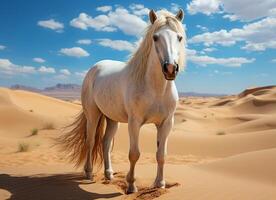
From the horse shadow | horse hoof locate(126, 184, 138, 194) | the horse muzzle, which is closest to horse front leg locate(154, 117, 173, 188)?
horse hoof locate(126, 184, 138, 194)

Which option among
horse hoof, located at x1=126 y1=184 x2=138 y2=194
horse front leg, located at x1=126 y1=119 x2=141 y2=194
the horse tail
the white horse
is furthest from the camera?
the horse tail

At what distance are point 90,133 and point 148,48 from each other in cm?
252

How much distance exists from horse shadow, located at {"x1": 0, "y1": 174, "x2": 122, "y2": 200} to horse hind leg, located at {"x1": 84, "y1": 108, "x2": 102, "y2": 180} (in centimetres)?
23

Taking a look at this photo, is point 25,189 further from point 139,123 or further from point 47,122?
point 47,122

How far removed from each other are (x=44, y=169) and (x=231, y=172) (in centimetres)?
420

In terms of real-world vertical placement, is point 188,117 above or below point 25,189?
above

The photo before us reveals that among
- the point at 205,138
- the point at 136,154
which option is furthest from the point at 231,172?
the point at 205,138

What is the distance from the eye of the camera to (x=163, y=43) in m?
4.20

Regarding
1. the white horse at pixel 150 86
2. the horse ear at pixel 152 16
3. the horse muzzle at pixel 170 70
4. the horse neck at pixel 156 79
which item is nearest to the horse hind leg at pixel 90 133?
the white horse at pixel 150 86

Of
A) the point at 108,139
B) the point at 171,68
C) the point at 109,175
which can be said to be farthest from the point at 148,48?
the point at 109,175

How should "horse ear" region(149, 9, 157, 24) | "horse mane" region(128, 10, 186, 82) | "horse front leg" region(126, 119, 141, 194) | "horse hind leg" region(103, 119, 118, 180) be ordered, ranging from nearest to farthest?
"horse mane" region(128, 10, 186, 82) → "horse ear" region(149, 9, 157, 24) → "horse front leg" region(126, 119, 141, 194) → "horse hind leg" region(103, 119, 118, 180)

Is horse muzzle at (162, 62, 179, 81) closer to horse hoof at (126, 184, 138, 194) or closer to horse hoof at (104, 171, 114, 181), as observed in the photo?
horse hoof at (126, 184, 138, 194)

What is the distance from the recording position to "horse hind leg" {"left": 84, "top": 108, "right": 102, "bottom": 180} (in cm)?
655

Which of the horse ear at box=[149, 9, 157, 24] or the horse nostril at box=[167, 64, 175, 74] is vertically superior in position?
the horse ear at box=[149, 9, 157, 24]
